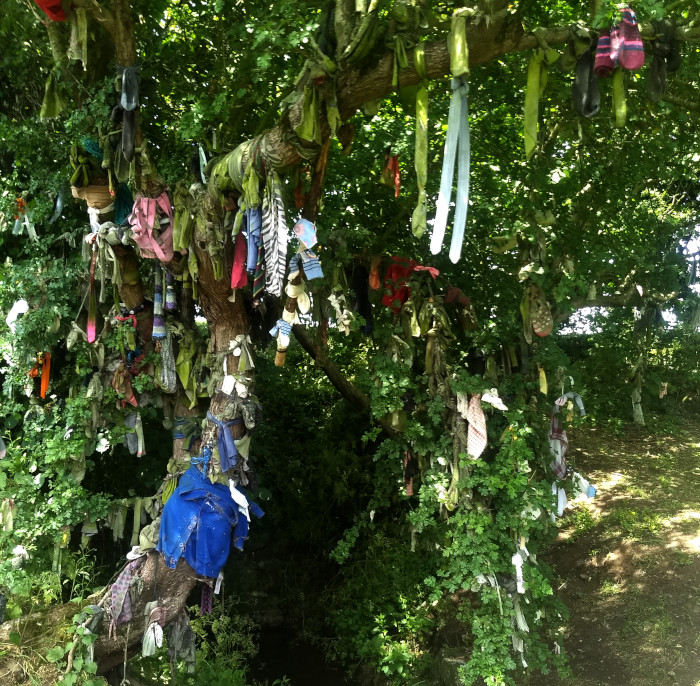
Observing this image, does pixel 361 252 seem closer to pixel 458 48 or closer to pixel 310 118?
pixel 310 118

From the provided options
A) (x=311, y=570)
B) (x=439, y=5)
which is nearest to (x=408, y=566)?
(x=311, y=570)

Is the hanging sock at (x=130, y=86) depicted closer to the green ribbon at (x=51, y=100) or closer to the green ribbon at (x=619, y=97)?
the green ribbon at (x=51, y=100)

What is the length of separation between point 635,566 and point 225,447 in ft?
14.4

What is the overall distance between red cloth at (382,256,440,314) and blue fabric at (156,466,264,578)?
1786 mm

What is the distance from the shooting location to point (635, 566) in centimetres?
583

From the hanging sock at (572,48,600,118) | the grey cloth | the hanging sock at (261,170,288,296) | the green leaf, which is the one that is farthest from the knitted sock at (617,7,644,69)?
the green leaf

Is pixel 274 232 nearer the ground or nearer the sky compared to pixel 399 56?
nearer the ground

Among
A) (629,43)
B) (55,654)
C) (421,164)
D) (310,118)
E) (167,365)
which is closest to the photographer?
(421,164)

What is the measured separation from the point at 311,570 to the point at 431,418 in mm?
3455

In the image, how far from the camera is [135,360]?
14.4 feet

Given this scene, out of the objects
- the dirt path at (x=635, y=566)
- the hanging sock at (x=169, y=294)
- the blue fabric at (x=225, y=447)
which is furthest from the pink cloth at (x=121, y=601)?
the dirt path at (x=635, y=566)

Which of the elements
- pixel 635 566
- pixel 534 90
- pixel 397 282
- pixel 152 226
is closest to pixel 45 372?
pixel 152 226

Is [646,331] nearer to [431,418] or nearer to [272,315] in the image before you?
[431,418]

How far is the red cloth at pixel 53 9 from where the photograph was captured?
3.18m
